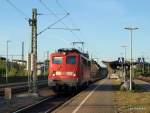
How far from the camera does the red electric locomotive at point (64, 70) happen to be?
39728 mm

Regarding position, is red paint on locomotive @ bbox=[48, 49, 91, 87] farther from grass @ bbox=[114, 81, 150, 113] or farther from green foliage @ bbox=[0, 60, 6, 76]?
green foliage @ bbox=[0, 60, 6, 76]

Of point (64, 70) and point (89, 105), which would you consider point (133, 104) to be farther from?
point (64, 70)

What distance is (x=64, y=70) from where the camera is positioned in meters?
40.3

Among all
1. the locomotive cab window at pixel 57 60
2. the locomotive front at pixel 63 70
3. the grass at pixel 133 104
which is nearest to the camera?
the grass at pixel 133 104

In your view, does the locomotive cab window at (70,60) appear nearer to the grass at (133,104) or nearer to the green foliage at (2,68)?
the grass at (133,104)

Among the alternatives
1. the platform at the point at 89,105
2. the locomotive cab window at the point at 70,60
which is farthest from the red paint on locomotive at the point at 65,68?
the platform at the point at 89,105

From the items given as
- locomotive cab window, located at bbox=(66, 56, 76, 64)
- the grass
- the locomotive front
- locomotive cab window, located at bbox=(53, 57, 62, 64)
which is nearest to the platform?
the grass

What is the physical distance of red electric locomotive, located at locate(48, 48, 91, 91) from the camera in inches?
1564

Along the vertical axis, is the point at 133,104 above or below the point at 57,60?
below

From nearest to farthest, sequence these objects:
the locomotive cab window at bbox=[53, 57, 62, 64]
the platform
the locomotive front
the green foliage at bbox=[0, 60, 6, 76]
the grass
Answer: the grass < the platform < the locomotive front < the locomotive cab window at bbox=[53, 57, 62, 64] < the green foliage at bbox=[0, 60, 6, 76]

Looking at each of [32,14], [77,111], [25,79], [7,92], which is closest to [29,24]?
[32,14]

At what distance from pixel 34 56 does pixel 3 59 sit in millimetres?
88994

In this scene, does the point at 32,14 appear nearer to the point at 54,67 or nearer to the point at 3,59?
the point at 54,67

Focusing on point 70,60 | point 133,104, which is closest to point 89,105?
point 133,104
